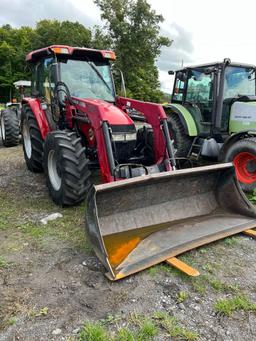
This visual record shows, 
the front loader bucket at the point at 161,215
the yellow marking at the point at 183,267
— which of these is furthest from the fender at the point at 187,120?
the yellow marking at the point at 183,267

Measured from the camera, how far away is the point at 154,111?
193 inches

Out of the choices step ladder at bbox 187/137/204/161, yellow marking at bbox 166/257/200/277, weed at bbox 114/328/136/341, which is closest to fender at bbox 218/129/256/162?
step ladder at bbox 187/137/204/161

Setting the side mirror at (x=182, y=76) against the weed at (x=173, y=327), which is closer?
the weed at (x=173, y=327)

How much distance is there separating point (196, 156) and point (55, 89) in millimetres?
3076

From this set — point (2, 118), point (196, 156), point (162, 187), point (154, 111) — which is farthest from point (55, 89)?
point (2, 118)

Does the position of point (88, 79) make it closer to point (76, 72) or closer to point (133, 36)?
point (76, 72)

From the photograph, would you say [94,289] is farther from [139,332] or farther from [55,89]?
[55,89]

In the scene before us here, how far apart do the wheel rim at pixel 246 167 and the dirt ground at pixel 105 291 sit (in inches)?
81.6

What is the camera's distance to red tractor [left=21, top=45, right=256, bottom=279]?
3525mm

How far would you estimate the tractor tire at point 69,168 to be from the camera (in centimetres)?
454

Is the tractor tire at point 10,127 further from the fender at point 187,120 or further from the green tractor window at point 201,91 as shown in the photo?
the green tractor window at point 201,91

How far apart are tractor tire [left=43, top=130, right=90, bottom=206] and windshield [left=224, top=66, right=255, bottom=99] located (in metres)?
3.41

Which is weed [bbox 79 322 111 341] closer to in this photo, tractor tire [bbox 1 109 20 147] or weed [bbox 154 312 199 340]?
weed [bbox 154 312 199 340]

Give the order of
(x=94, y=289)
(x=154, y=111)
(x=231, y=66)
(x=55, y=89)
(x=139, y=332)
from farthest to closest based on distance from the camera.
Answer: (x=231, y=66), (x=55, y=89), (x=154, y=111), (x=94, y=289), (x=139, y=332)
